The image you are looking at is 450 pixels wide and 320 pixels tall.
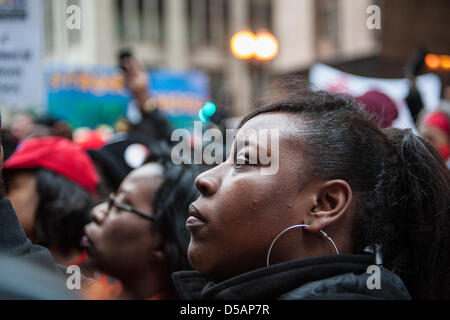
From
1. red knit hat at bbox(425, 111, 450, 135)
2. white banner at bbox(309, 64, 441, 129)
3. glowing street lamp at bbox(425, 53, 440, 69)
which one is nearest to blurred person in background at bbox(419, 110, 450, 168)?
red knit hat at bbox(425, 111, 450, 135)

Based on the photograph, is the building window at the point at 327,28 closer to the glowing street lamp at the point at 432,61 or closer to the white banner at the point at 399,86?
the glowing street lamp at the point at 432,61

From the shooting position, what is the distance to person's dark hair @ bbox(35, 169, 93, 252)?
2938 mm

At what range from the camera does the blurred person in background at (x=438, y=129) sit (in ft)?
13.4

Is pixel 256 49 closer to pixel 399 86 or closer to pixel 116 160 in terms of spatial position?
pixel 399 86

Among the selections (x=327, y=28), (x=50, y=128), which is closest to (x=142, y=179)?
(x=50, y=128)

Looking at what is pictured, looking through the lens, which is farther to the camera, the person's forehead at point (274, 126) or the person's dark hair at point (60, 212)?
the person's dark hair at point (60, 212)

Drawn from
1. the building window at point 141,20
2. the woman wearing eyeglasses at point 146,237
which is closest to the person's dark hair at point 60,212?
the woman wearing eyeglasses at point 146,237

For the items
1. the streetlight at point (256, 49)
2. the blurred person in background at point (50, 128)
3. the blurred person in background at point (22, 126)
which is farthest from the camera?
the streetlight at point (256, 49)

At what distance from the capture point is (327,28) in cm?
1908

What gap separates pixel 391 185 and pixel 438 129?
9.06 ft

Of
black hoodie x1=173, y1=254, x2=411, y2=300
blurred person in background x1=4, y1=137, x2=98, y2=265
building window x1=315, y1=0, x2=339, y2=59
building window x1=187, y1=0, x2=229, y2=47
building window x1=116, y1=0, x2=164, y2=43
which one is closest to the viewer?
black hoodie x1=173, y1=254, x2=411, y2=300

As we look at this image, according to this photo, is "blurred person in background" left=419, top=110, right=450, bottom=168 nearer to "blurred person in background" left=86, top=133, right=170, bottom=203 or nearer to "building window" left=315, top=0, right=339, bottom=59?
"blurred person in background" left=86, top=133, right=170, bottom=203

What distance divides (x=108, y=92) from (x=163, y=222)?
946cm

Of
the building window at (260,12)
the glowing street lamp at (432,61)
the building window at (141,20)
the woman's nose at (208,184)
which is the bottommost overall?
the woman's nose at (208,184)
